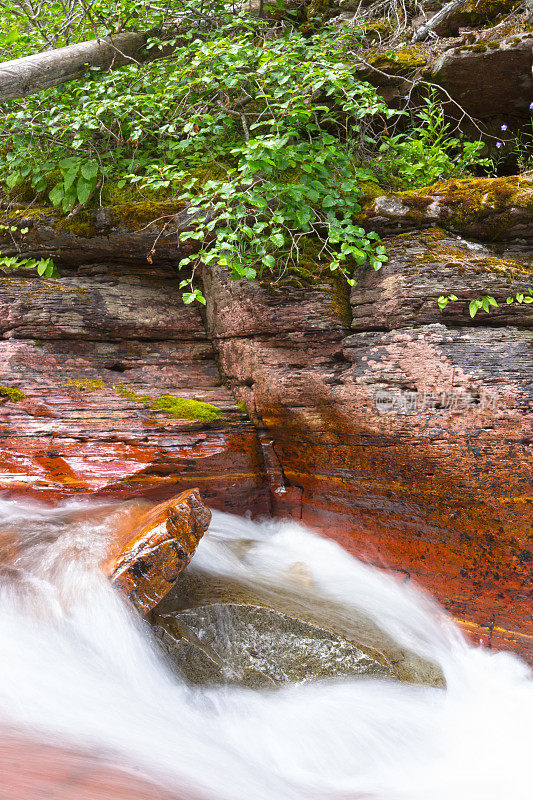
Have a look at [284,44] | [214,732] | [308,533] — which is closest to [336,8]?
[284,44]

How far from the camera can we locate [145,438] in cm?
447

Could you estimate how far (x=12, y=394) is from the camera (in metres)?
4.69

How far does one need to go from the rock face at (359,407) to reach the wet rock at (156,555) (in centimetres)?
104

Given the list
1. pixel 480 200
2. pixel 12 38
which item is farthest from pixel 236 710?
pixel 12 38

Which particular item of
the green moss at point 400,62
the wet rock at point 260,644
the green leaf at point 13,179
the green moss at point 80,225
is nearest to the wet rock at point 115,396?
the green moss at point 80,225

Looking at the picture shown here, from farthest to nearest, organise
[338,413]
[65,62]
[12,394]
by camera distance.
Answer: [65,62] → [12,394] → [338,413]

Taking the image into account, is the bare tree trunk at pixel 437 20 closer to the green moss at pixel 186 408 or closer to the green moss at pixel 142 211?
the green moss at pixel 142 211

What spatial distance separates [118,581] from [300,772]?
1537 mm

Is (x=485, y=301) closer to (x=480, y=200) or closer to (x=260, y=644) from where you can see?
(x=480, y=200)

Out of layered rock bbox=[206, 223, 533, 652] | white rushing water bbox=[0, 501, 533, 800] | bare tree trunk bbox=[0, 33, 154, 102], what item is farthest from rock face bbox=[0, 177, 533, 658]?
bare tree trunk bbox=[0, 33, 154, 102]

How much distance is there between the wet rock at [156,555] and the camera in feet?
10.3

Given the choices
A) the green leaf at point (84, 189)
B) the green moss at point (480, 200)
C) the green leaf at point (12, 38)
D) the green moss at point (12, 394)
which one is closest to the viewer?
the green moss at point (480, 200)

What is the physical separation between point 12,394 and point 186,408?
1.64 meters

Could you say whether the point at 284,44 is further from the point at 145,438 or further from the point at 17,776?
the point at 17,776
